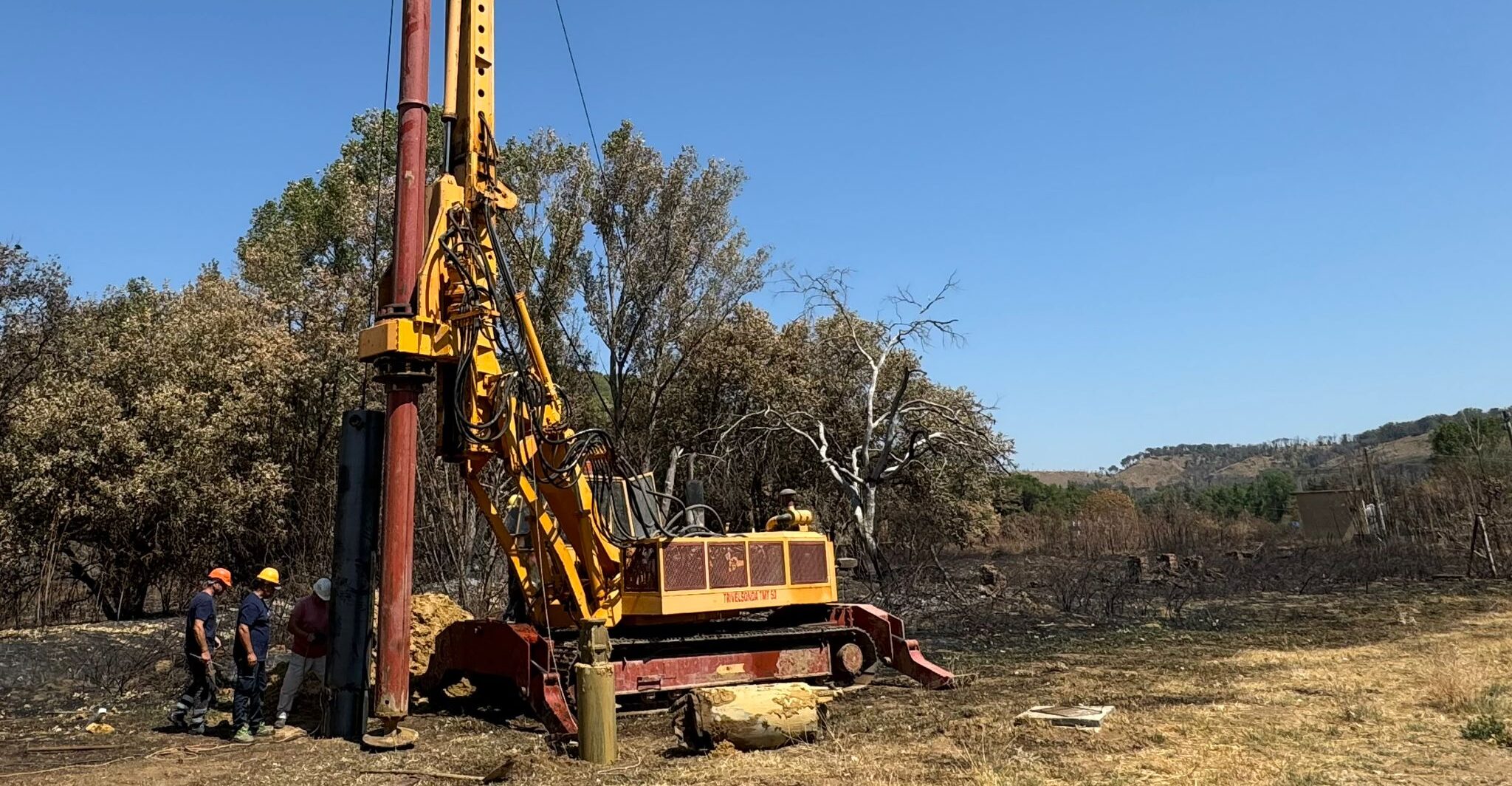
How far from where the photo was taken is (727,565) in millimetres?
10453

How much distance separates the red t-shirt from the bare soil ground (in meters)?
1.04

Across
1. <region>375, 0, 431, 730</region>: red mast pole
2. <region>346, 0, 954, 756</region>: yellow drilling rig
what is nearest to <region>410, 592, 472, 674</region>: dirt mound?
<region>346, 0, 954, 756</region>: yellow drilling rig

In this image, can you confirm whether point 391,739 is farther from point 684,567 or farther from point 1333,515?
point 1333,515

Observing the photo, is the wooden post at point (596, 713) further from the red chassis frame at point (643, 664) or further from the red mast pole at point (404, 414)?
the red mast pole at point (404, 414)

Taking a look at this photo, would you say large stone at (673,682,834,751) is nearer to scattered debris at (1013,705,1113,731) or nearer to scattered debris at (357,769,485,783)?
scattered debris at (357,769,485,783)

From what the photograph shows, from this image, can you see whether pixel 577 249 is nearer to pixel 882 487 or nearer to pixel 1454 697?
pixel 882 487

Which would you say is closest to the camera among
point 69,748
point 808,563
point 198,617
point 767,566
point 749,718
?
point 749,718

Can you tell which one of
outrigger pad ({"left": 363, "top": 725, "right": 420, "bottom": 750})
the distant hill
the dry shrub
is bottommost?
the dry shrub

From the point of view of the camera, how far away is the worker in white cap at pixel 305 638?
9.27m

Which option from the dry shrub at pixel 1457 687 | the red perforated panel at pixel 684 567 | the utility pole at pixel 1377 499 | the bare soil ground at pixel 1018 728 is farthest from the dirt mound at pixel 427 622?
the utility pole at pixel 1377 499

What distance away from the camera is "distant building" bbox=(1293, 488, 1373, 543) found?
101 ft

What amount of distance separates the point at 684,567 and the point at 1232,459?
146 m

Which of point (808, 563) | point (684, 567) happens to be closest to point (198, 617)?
point (684, 567)

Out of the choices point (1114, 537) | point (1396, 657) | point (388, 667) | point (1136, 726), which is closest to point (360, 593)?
point (388, 667)
